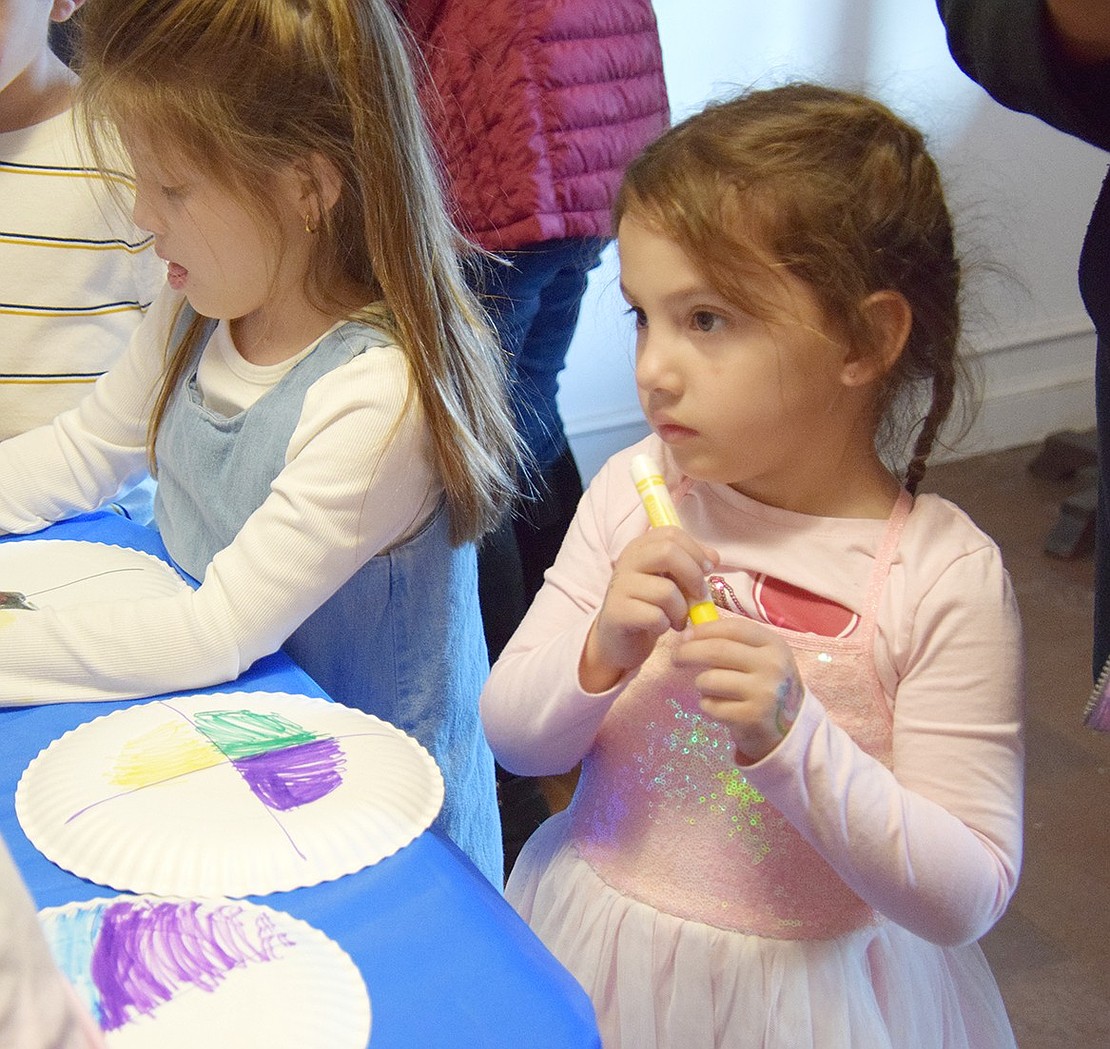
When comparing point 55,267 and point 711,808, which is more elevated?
point 55,267

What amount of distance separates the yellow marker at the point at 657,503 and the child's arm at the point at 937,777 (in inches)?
2.7

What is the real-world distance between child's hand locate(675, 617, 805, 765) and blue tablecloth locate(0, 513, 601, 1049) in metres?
0.14

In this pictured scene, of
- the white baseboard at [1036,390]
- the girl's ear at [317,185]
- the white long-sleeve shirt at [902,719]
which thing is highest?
the girl's ear at [317,185]

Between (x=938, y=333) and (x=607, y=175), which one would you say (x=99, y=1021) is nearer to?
(x=938, y=333)

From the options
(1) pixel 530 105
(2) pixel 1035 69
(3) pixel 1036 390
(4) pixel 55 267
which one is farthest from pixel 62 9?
(3) pixel 1036 390

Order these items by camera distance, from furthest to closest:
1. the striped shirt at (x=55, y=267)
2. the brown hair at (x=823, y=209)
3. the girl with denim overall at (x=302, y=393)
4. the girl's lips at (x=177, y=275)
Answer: the striped shirt at (x=55, y=267) < the girl's lips at (x=177, y=275) < the girl with denim overall at (x=302, y=393) < the brown hair at (x=823, y=209)

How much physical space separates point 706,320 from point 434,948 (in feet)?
1.20

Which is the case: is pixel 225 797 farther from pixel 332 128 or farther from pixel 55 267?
pixel 55 267

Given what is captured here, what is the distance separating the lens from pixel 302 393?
91cm

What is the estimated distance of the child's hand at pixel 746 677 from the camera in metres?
0.63

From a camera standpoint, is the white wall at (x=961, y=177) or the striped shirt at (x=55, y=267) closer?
the striped shirt at (x=55, y=267)

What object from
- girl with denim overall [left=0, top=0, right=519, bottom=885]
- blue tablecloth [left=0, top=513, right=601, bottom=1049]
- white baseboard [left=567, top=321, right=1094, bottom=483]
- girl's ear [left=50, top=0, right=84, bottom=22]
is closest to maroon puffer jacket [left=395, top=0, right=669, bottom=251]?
girl's ear [left=50, top=0, right=84, bottom=22]

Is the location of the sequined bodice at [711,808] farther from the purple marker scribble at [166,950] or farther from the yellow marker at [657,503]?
the purple marker scribble at [166,950]

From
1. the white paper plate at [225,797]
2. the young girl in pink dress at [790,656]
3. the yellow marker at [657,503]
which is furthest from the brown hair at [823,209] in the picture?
the white paper plate at [225,797]
